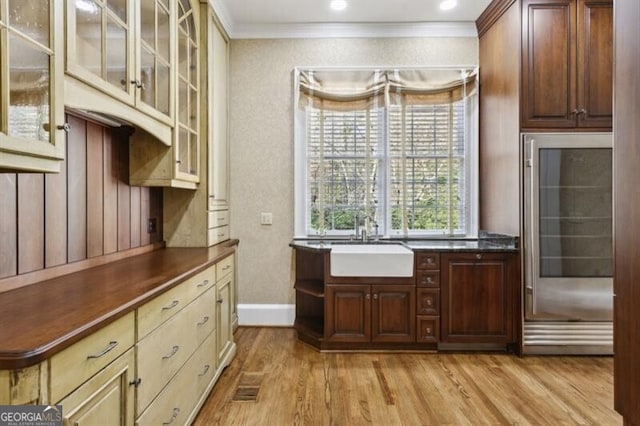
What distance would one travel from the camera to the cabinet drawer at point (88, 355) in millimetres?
1016

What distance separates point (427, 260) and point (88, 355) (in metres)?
2.55

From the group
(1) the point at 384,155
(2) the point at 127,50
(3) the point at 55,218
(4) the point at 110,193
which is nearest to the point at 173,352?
(3) the point at 55,218

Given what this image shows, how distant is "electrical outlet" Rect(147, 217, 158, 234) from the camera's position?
2.82 metres

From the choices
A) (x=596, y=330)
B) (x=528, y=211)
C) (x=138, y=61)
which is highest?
(x=138, y=61)

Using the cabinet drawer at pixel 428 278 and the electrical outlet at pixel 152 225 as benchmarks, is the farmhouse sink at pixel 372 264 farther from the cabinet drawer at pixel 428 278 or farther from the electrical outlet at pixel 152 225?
the electrical outlet at pixel 152 225

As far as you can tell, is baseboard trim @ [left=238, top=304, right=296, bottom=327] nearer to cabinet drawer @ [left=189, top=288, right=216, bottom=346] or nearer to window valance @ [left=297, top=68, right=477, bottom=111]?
cabinet drawer @ [left=189, top=288, right=216, bottom=346]

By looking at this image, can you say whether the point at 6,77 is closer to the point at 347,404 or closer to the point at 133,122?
the point at 133,122

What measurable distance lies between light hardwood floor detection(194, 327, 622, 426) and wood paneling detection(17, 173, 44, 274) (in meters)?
1.18

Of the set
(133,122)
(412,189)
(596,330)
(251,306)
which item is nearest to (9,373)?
(133,122)

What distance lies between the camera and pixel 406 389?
2.57m

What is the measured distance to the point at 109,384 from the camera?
1273 millimetres

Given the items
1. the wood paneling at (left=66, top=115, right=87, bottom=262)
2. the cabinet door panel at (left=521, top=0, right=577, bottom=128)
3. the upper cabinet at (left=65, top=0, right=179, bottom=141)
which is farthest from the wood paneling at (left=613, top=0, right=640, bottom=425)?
the wood paneling at (left=66, top=115, right=87, bottom=262)

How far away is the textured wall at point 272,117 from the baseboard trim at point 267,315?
16cm

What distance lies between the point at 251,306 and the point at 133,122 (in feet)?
7.58
